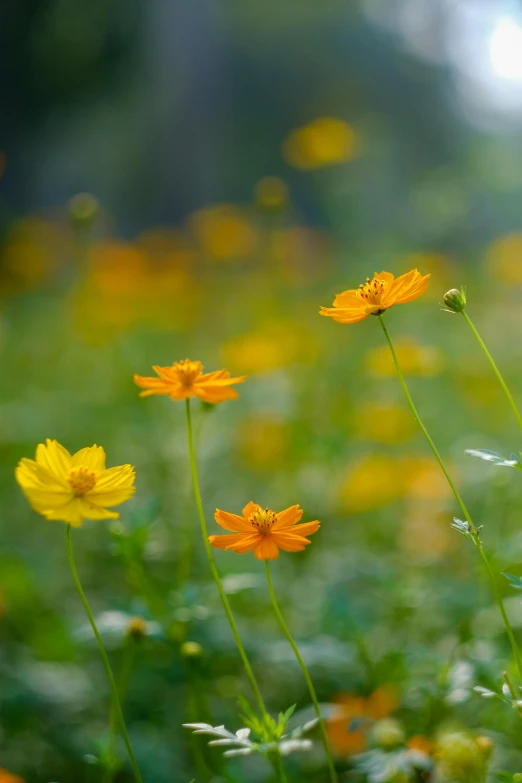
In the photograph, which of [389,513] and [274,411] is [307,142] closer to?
[274,411]

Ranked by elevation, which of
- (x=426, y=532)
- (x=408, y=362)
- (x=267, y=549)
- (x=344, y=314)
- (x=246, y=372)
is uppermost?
(x=344, y=314)

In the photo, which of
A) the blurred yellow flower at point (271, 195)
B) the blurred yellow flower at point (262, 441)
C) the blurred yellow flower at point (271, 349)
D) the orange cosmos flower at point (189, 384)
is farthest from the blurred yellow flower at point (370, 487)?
the orange cosmos flower at point (189, 384)

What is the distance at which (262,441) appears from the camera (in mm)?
1818

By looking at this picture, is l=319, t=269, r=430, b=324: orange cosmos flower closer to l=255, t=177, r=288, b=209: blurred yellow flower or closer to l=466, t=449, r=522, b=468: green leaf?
l=466, t=449, r=522, b=468: green leaf

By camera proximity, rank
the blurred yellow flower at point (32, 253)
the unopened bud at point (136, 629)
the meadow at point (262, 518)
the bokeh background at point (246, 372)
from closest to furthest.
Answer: the unopened bud at point (136, 629)
the meadow at point (262, 518)
the bokeh background at point (246, 372)
the blurred yellow flower at point (32, 253)

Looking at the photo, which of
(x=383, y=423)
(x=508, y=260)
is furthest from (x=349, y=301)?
(x=508, y=260)

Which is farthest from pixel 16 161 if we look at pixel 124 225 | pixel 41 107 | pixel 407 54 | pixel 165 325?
pixel 407 54

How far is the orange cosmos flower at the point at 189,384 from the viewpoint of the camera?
2.39 ft

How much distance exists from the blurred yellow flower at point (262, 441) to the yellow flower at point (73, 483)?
108 cm

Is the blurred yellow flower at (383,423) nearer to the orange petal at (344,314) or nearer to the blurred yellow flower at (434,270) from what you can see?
the blurred yellow flower at (434,270)

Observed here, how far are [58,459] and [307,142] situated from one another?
190cm

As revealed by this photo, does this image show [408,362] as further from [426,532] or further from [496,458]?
[496,458]

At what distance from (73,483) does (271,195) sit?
4.09 feet

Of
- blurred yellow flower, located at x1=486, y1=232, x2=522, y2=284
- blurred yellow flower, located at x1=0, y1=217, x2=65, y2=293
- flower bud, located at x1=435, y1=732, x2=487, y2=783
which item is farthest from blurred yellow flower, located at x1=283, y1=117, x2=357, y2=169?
flower bud, located at x1=435, y1=732, x2=487, y2=783
